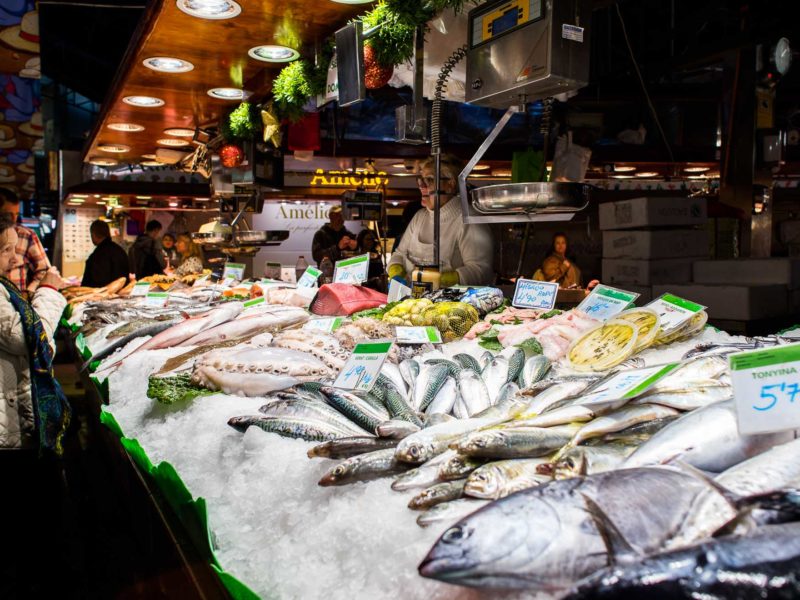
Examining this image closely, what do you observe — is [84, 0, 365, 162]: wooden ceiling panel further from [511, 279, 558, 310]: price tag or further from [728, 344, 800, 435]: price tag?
[728, 344, 800, 435]: price tag

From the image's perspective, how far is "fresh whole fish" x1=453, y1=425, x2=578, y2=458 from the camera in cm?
110

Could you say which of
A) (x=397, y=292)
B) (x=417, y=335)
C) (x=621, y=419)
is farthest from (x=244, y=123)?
(x=621, y=419)

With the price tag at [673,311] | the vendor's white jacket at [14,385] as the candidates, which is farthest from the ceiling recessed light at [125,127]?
the price tag at [673,311]

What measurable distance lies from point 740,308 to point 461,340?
7.14 feet

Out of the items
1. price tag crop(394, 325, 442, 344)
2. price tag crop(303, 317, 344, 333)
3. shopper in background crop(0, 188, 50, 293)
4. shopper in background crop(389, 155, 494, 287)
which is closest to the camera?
price tag crop(394, 325, 442, 344)

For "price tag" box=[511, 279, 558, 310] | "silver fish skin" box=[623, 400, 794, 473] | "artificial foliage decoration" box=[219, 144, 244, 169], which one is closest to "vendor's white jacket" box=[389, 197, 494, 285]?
"price tag" box=[511, 279, 558, 310]

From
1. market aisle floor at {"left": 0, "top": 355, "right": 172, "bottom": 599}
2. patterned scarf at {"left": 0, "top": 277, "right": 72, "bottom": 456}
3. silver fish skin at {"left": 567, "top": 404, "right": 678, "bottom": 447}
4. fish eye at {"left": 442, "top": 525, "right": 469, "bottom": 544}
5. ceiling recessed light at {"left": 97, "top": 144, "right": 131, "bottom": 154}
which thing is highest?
ceiling recessed light at {"left": 97, "top": 144, "right": 131, "bottom": 154}

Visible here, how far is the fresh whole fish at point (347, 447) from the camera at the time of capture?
52.2 inches

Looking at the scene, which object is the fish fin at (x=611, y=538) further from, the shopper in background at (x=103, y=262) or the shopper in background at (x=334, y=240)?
the shopper in background at (x=103, y=262)

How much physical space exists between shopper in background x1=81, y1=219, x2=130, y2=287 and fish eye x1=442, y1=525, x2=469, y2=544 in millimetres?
7421

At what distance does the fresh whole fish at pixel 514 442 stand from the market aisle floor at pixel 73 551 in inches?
67.6

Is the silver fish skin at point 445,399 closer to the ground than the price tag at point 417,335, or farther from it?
closer to the ground

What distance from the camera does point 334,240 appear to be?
8.30 meters

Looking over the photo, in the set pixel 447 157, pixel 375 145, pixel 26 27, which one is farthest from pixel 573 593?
pixel 375 145
